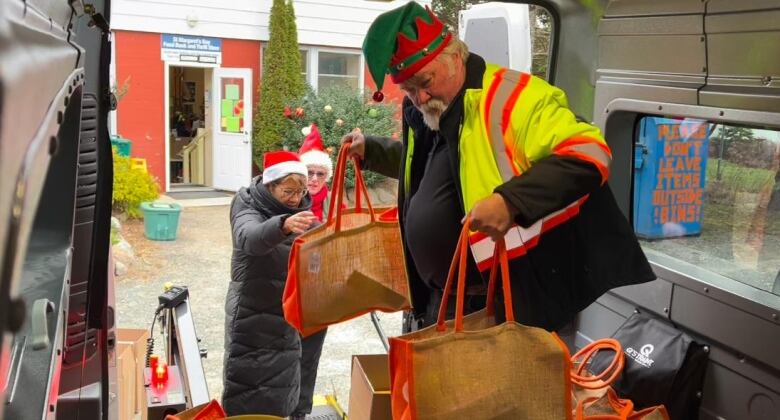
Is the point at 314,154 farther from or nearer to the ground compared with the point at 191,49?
nearer to the ground

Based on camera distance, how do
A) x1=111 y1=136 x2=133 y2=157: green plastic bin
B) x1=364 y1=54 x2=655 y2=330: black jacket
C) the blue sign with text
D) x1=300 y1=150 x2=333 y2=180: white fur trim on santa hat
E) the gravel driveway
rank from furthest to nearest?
the blue sign with text < x1=111 y1=136 x2=133 y2=157: green plastic bin < the gravel driveway < x1=300 y1=150 x2=333 y2=180: white fur trim on santa hat < x1=364 y1=54 x2=655 y2=330: black jacket

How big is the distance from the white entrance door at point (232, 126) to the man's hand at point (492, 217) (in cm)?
1026

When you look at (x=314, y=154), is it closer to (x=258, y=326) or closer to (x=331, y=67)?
(x=258, y=326)

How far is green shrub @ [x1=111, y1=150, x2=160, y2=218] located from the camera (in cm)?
875

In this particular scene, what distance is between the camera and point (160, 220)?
8.53m

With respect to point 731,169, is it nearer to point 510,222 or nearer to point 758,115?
point 758,115

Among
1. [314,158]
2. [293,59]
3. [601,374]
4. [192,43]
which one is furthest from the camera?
[293,59]

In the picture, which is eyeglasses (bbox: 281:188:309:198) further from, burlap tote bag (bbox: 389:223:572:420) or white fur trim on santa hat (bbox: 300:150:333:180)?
burlap tote bag (bbox: 389:223:572:420)

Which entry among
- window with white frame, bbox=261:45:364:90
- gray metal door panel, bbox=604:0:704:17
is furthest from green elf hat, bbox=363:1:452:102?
window with white frame, bbox=261:45:364:90

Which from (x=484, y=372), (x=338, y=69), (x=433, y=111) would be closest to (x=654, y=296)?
(x=433, y=111)

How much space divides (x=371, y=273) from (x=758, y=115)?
142 cm

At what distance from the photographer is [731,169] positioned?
3000mm

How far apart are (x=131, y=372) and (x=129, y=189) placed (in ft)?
22.0

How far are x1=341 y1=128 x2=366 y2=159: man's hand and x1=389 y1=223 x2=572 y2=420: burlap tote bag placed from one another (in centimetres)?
91
